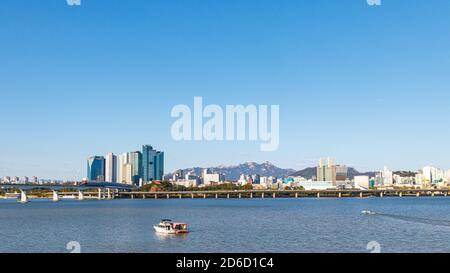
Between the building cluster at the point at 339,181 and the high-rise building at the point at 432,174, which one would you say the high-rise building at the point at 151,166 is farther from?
the high-rise building at the point at 432,174

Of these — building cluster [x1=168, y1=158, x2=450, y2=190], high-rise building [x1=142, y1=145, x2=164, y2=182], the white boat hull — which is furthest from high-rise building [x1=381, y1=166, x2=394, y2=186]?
the white boat hull

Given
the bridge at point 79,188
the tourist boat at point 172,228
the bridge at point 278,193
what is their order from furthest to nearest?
the bridge at point 278,193
the bridge at point 79,188
the tourist boat at point 172,228

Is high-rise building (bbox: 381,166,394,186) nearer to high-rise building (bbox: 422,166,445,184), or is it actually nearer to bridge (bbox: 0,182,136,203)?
high-rise building (bbox: 422,166,445,184)

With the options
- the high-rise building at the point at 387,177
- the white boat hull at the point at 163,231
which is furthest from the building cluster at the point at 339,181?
the white boat hull at the point at 163,231

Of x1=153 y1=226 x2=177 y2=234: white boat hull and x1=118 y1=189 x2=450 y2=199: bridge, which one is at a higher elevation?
x1=153 y1=226 x2=177 y2=234: white boat hull

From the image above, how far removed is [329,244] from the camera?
699 inches

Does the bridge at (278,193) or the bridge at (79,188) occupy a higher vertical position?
the bridge at (79,188)

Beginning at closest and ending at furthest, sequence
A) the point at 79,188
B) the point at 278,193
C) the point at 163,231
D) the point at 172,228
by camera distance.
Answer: the point at 172,228, the point at 163,231, the point at 79,188, the point at 278,193

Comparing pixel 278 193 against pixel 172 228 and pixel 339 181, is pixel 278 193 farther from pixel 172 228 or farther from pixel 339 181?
pixel 172 228

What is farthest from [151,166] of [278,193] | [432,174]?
[432,174]

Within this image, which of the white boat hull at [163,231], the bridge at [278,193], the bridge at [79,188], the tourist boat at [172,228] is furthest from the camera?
the bridge at [278,193]
